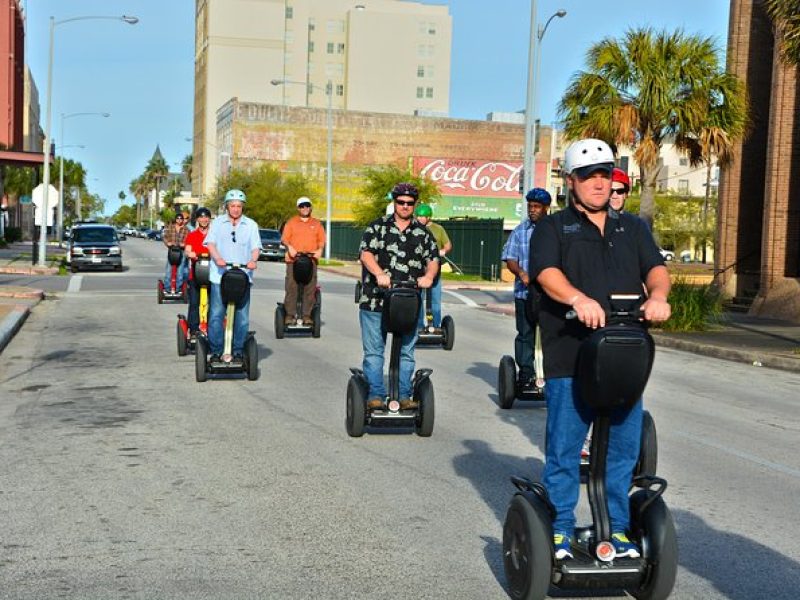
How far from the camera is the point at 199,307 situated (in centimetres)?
1443

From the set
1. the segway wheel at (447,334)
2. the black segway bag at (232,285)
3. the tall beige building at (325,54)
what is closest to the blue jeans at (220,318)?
the black segway bag at (232,285)

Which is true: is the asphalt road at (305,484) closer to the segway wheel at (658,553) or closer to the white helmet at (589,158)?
the segway wheel at (658,553)

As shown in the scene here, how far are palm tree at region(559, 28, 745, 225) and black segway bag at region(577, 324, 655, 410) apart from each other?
18.6 m

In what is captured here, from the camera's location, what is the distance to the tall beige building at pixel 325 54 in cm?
13212

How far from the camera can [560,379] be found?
16.3 feet

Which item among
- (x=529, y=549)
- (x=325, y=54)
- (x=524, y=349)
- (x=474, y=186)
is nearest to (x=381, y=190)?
(x=474, y=186)

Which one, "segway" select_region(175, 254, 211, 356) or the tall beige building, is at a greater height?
the tall beige building

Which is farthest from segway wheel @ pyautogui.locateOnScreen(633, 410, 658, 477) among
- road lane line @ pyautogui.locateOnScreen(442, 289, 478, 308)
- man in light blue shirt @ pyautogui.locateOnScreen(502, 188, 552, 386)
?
road lane line @ pyautogui.locateOnScreen(442, 289, 478, 308)

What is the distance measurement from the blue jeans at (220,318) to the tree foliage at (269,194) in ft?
221

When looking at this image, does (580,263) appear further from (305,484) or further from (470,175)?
Result: (470,175)

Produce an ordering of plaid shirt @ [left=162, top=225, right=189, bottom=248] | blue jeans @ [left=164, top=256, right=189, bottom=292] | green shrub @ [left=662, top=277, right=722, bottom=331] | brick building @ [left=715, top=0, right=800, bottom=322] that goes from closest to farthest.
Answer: green shrub @ [left=662, top=277, right=722, bottom=331]
plaid shirt @ [left=162, top=225, right=189, bottom=248]
blue jeans @ [left=164, top=256, right=189, bottom=292]
brick building @ [left=715, top=0, right=800, bottom=322]

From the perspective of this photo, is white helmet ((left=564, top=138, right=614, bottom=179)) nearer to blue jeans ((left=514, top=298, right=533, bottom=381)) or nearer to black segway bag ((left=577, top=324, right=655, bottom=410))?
black segway bag ((left=577, top=324, right=655, bottom=410))

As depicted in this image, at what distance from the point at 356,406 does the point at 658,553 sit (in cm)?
453

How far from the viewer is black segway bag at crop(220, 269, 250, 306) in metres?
11.8
